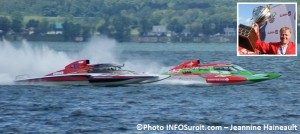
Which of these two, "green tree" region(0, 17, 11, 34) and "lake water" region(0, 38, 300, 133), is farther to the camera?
"green tree" region(0, 17, 11, 34)

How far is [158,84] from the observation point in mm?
51094

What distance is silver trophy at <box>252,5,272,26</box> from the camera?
168ft

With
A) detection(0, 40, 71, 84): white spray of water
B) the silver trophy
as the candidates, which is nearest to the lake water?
detection(0, 40, 71, 84): white spray of water

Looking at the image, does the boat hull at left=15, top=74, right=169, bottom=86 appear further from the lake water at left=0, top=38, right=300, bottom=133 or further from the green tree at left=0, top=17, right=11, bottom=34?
the green tree at left=0, top=17, right=11, bottom=34

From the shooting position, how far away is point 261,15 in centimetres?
5341

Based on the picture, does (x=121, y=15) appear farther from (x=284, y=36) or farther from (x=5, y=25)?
(x=284, y=36)

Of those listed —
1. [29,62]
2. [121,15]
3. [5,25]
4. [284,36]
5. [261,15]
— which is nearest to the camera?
[261,15]

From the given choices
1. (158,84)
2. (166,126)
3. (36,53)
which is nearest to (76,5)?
(36,53)

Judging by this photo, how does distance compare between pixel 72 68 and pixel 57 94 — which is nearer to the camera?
pixel 57 94

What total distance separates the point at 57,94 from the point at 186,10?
4570 inches

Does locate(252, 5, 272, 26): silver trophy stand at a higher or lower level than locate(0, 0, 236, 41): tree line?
higher

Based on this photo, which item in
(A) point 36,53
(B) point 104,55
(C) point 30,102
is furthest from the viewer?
(B) point 104,55

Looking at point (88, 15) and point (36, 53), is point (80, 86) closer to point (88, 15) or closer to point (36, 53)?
point (36, 53)

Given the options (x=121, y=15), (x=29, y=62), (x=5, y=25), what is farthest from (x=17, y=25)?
(x=29, y=62)
